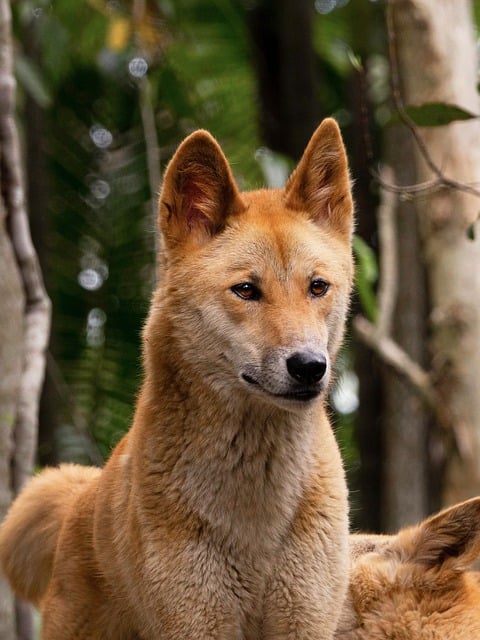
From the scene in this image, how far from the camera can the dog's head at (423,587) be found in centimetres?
488

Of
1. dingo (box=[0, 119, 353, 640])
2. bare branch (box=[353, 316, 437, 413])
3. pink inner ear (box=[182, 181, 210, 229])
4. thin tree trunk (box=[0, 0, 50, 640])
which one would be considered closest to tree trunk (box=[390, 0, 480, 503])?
bare branch (box=[353, 316, 437, 413])

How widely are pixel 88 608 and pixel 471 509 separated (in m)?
1.67

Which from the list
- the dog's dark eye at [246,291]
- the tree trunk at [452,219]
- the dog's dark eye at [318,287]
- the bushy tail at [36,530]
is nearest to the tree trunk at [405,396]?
the tree trunk at [452,219]

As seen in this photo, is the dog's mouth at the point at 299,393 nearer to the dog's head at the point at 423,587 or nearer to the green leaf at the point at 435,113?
the dog's head at the point at 423,587

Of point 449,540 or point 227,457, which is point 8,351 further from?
point 449,540

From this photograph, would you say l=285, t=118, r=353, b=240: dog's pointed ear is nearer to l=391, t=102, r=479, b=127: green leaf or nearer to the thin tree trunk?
l=391, t=102, r=479, b=127: green leaf

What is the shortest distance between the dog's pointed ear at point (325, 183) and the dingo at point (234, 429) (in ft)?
0.03

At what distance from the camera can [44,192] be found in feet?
43.7

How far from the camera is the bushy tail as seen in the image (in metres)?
5.72

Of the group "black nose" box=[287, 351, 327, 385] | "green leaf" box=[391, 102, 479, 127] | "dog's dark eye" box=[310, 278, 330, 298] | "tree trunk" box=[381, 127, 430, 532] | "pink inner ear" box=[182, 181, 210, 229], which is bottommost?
"tree trunk" box=[381, 127, 430, 532]

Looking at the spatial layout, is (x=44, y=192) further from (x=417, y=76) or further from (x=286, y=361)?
(x=286, y=361)

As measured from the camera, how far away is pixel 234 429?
14.8 ft

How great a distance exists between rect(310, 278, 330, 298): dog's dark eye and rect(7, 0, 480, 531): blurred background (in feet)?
20.6

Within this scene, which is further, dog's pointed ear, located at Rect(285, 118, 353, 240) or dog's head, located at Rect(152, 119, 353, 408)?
dog's pointed ear, located at Rect(285, 118, 353, 240)
